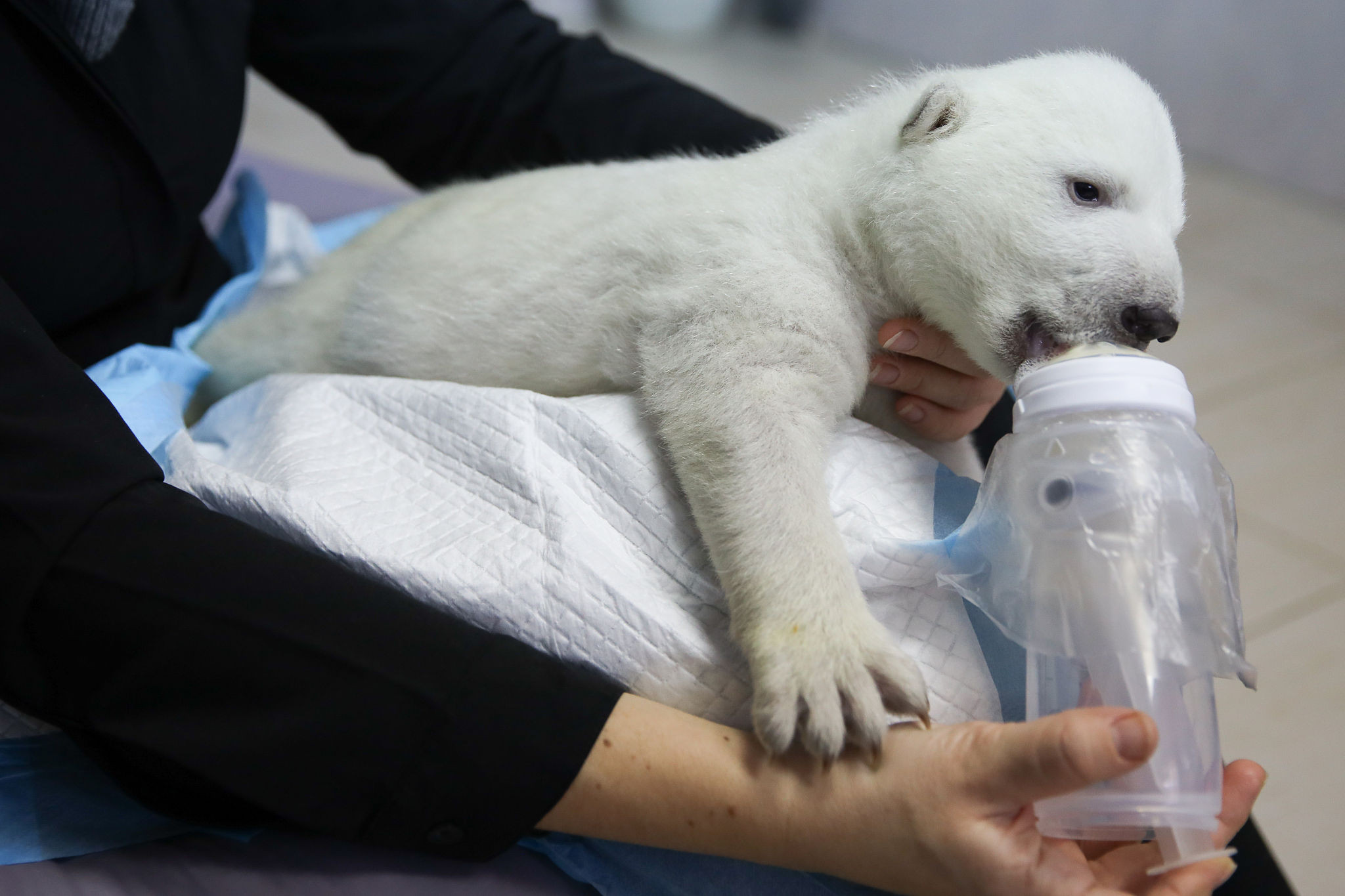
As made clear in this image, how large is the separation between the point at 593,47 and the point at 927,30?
4670mm

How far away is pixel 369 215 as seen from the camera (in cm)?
266

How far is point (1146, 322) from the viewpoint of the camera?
1181mm

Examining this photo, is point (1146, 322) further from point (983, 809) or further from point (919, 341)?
point (983, 809)

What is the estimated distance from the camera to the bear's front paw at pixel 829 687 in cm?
100

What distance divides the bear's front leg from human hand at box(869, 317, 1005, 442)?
0.12 meters

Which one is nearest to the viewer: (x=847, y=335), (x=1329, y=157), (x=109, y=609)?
(x=109, y=609)

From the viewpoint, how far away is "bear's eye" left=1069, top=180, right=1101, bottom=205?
4.06 feet

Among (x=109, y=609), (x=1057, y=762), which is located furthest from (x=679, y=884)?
(x=109, y=609)

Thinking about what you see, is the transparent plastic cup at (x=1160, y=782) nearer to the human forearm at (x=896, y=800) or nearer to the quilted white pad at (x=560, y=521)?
the human forearm at (x=896, y=800)

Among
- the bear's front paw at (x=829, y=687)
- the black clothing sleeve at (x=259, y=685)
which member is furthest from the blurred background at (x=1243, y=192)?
the black clothing sleeve at (x=259, y=685)

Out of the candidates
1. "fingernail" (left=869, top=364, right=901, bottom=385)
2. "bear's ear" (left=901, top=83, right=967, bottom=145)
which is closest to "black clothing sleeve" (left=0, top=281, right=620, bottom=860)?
"fingernail" (left=869, top=364, right=901, bottom=385)

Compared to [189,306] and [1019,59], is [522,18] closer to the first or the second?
[189,306]

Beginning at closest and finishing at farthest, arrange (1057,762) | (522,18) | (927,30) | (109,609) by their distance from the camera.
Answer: (1057,762) < (109,609) < (522,18) < (927,30)

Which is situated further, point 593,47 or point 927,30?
point 927,30
